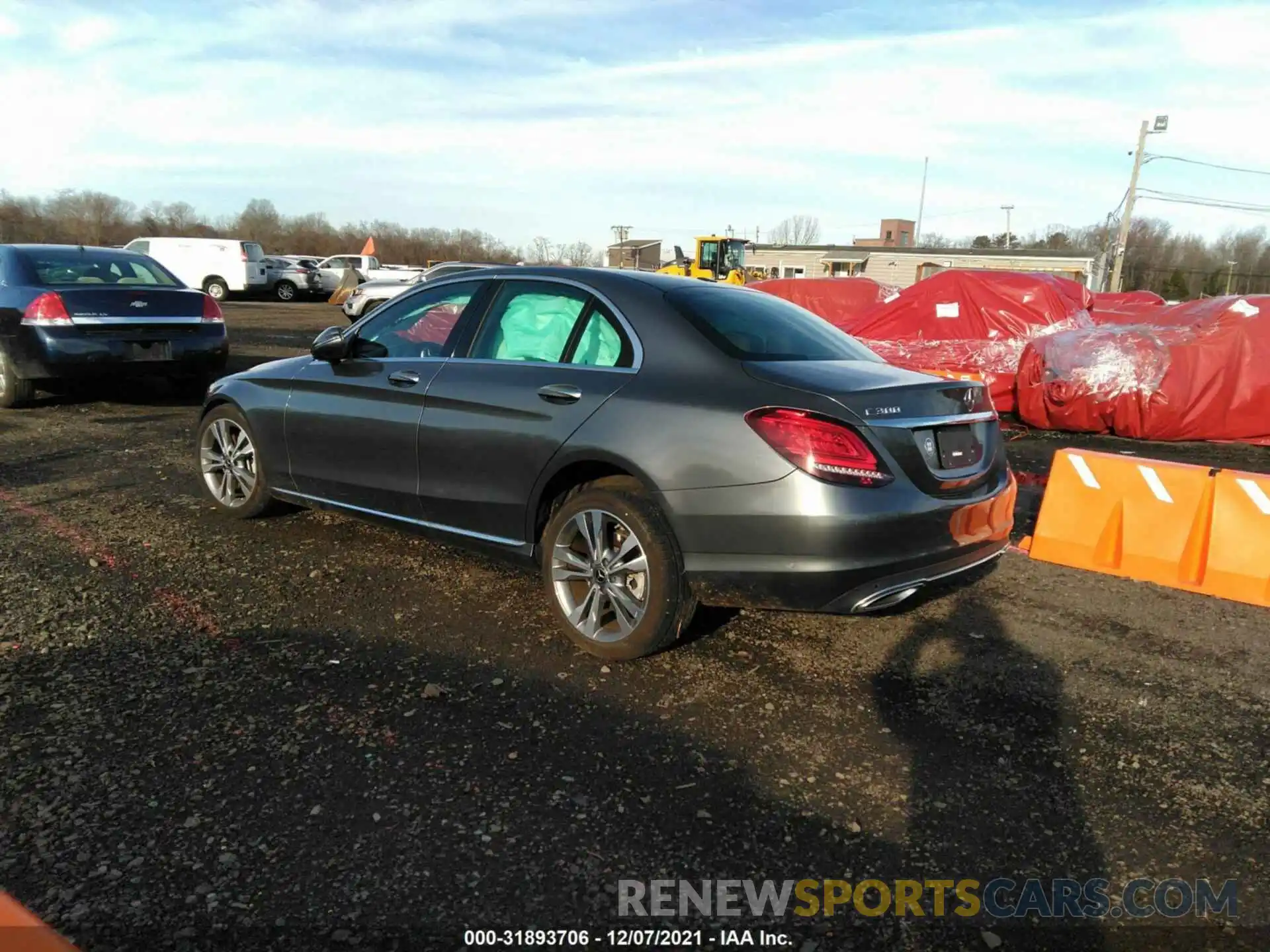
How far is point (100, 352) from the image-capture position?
836 centimetres

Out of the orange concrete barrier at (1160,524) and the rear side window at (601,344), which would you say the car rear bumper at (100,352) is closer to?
the rear side window at (601,344)

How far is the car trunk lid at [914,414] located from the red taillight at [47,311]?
24.6 ft

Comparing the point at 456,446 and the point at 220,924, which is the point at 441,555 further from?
the point at 220,924

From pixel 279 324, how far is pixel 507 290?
736 inches

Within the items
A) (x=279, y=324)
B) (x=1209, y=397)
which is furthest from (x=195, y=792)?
(x=279, y=324)

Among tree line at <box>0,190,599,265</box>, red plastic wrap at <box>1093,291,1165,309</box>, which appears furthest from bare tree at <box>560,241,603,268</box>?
red plastic wrap at <box>1093,291,1165,309</box>

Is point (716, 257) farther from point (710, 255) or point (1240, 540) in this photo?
point (1240, 540)

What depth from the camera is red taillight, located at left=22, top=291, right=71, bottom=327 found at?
323 inches

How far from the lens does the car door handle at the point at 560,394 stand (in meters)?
3.73

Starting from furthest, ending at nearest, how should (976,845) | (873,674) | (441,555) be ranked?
(441,555) < (873,674) < (976,845)

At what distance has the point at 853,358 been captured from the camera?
400cm

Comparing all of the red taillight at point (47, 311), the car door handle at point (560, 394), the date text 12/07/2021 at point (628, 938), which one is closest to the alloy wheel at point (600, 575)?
the car door handle at point (560, 394)

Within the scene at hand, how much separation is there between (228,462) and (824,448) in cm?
386

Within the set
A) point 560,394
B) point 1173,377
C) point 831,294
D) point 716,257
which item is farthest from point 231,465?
point 716,257
